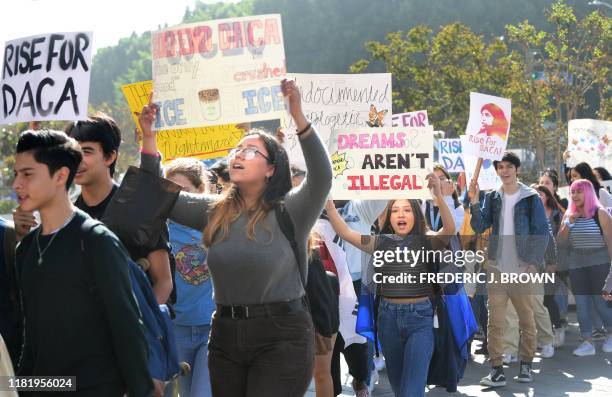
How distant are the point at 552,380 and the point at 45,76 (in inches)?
203

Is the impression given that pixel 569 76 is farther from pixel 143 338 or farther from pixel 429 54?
pixel 143 338

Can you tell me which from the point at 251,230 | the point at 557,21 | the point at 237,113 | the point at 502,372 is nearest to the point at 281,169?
the point at 251,230

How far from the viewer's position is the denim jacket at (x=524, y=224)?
9.19 meters

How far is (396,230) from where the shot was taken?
6.88 metres

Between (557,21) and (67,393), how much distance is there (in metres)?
29.2

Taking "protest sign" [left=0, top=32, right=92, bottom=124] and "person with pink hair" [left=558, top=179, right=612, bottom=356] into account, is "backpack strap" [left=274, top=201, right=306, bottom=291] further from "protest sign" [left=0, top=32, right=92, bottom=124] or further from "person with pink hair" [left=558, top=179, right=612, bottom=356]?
"person with pink hair" [left=558, top=179, right=612, bottom=356]

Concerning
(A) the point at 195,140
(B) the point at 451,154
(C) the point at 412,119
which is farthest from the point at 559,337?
(A) the point at 195,140

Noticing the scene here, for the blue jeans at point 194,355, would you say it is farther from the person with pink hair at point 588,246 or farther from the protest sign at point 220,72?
the person with pink hair at point 588,246

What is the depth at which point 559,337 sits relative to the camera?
11258 mm

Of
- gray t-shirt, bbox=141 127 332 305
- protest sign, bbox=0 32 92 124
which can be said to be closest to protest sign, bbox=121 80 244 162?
protest sign, bbox=0 32 92 124

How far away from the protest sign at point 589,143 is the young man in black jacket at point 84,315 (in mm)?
11380

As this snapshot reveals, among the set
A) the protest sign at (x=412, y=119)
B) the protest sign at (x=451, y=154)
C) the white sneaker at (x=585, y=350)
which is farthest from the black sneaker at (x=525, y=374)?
the protest sign at (x=451, y=154)

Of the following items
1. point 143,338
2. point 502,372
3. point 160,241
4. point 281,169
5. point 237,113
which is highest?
point 237,113

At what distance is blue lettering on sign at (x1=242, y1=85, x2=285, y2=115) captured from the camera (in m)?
6.61
